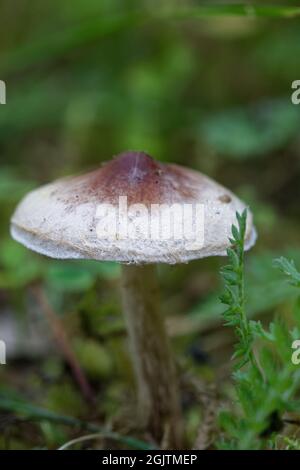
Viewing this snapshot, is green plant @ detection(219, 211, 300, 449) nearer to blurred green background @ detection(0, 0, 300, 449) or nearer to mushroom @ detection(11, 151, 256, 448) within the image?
mushroom @ detection(11, 151, 256, 448)

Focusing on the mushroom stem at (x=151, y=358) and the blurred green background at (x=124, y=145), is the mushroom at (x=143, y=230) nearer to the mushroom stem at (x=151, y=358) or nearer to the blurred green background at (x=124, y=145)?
the mushroom stem at (x=151, y=358)

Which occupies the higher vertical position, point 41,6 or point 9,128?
point 41,6

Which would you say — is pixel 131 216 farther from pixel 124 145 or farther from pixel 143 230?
pixel 124 145

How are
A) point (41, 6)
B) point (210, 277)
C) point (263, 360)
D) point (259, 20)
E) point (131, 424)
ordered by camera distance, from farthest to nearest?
1. point (41, 6)
2. point (259, 20)
3. point (210, 277)
4. point (131, 424)
5. point (263, 360)

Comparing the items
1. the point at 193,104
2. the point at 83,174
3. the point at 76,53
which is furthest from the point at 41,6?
the point at 83,174

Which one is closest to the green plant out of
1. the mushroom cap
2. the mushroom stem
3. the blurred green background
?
the mushroom cap

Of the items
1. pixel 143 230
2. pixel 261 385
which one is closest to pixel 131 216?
pixel 143 230

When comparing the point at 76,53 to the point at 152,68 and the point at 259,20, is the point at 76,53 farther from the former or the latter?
the point at 259,20

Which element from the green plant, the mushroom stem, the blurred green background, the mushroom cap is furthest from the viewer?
the blurred green background
